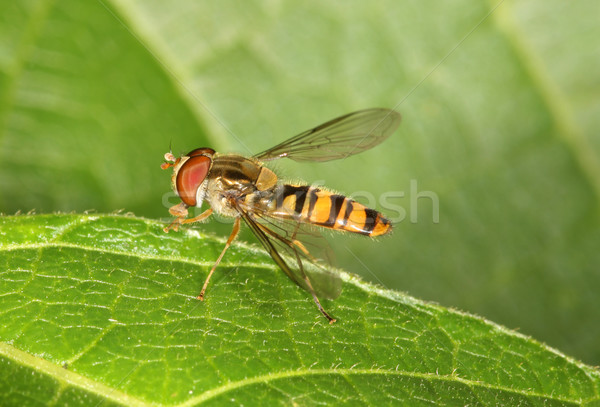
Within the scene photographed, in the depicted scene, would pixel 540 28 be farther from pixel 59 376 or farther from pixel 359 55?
pixel 59 376

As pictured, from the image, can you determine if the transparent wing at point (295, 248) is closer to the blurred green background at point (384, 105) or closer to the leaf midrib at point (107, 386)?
the leaf midrib at point (107, 386)

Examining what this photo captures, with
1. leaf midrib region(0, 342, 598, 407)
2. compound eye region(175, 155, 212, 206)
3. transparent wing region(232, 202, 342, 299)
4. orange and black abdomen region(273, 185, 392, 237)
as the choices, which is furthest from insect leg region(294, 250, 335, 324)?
compound eye region(175, 155, 212, 206)

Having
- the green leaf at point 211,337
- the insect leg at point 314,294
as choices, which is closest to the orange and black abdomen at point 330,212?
the insect leg at point 314,294

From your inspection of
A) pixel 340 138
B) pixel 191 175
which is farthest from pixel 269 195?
pixel 340 138

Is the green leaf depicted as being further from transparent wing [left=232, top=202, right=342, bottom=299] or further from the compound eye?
the compound eye

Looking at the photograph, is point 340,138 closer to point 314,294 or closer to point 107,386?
point 314,294

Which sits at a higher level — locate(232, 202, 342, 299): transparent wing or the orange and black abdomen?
the orange and black abdomen


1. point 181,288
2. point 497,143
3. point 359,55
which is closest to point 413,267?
point 497,143
